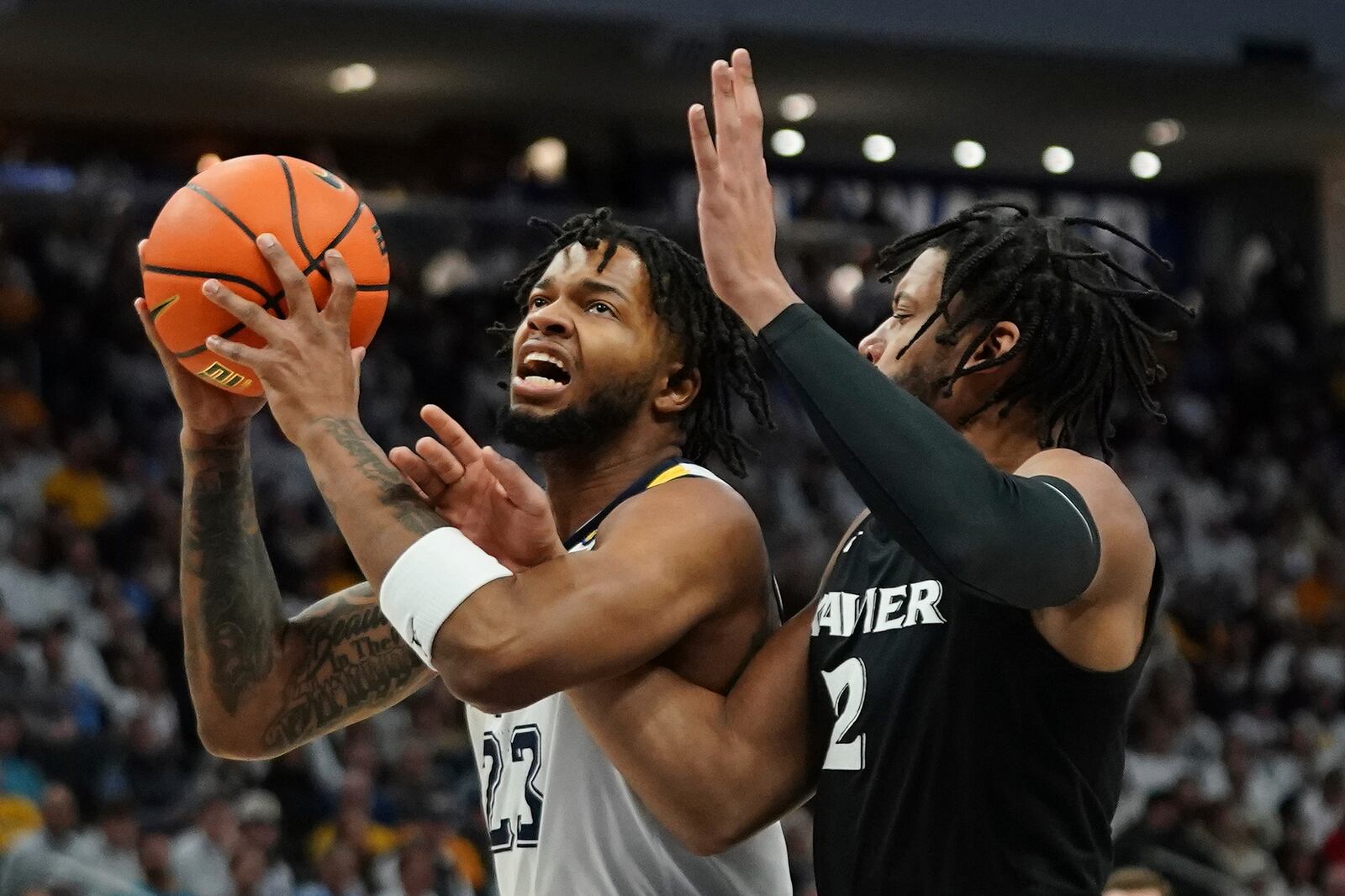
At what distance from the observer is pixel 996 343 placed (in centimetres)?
279

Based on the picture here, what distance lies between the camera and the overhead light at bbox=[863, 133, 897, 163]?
16953 mm

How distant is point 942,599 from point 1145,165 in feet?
52.1

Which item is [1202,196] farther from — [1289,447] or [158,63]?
[158,63]

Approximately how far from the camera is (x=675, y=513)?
9.76 ft

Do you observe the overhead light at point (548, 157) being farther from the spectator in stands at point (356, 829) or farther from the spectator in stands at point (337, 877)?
the spectator in stands at point (337, 877)

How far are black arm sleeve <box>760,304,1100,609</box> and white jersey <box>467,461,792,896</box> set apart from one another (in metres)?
0.72

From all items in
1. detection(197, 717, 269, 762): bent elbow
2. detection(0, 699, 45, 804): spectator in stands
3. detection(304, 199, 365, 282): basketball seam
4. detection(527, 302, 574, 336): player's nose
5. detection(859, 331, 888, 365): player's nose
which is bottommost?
detection(0, 699, 45, 804): spectator in stands

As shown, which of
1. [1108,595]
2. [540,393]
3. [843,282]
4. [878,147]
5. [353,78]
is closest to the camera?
[1108,595]

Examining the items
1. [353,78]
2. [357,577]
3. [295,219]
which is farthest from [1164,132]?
[295,219]

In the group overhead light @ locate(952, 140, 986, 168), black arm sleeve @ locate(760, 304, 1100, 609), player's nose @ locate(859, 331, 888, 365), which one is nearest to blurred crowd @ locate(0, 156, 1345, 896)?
overhead light @ locate(952, 140, 986, 168)

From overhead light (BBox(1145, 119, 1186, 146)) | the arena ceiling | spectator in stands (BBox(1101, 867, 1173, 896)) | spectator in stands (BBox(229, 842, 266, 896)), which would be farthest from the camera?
overhead light (BBox(1145, 119, 1186, 146))

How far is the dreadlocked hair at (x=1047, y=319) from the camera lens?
279 cm

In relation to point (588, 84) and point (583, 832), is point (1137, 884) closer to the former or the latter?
point (583, 832)

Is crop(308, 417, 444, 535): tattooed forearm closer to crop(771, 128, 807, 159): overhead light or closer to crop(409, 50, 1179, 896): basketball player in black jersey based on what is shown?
crop(409, 50, 1179, 896): basketball player in black jersey
